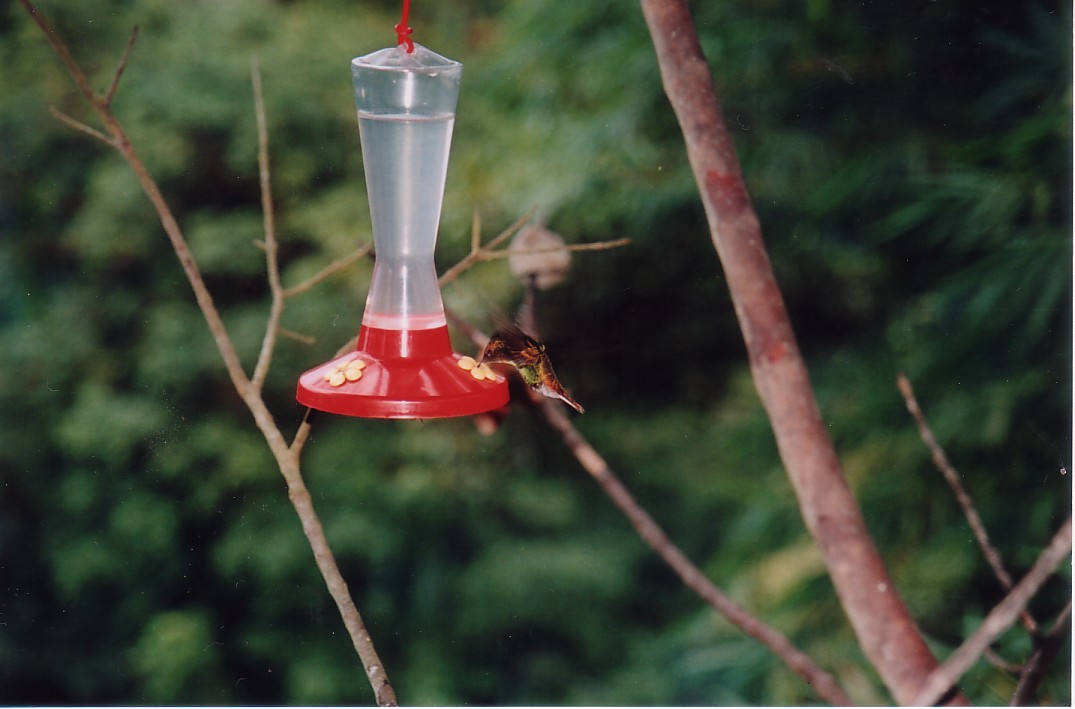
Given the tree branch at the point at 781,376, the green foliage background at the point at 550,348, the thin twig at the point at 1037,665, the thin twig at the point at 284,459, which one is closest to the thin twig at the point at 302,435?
the thin twig at the point at 284,459

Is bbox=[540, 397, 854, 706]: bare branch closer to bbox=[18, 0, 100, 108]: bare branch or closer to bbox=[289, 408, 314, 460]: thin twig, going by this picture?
bbox=[289, 408, 314, 460]: thin twig

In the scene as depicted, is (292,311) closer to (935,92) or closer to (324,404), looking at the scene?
(324,404)

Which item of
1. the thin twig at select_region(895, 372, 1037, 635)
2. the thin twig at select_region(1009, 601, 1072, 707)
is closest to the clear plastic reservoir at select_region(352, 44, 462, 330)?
the thin twig at select_region(895, 372, 1037, 635)

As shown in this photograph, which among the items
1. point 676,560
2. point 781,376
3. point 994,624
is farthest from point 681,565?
point 994,624

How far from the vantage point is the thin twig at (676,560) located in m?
1.74

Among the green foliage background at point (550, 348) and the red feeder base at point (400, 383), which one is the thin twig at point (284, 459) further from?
the red feeder base at point (400, 383)

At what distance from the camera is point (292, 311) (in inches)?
71.9

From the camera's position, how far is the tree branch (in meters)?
1.63

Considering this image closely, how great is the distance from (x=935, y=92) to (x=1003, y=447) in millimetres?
613

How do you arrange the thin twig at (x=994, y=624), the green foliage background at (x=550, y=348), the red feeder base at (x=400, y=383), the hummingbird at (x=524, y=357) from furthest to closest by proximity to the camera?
1. the green foliage background at (x=550, y=348)
2. the thin twig at (x=994, y=624)
3. the hummingbird at (x=524, y=357)
4. the red feeder base at (x=400, y=383)

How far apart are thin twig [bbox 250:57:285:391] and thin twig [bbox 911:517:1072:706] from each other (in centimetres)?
116

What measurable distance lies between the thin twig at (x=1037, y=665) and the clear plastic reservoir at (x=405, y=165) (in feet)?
3.64

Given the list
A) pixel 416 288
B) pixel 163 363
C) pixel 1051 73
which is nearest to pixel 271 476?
pixel 163 363

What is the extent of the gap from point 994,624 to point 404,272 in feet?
3.33
